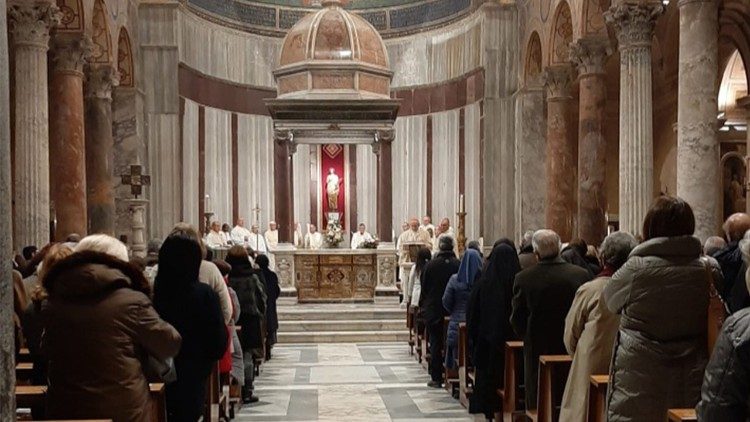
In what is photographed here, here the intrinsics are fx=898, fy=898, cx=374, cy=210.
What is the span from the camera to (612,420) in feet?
15.3

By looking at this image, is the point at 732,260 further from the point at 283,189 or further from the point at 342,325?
the point at 283,189

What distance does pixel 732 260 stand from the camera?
7152 millimetres

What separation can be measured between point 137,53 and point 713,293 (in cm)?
1814

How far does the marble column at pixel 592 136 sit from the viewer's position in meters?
16.3

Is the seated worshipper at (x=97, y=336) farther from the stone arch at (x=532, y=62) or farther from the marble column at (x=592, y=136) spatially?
the stone arch at (x=532, y=62)

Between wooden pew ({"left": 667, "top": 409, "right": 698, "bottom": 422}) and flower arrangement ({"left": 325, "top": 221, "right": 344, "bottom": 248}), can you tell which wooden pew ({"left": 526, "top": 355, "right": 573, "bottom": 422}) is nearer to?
wooden pew ({"left": 667, "top": 409, "right": 698, "bottom": 422})

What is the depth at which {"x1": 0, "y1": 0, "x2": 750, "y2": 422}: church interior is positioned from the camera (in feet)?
17.4

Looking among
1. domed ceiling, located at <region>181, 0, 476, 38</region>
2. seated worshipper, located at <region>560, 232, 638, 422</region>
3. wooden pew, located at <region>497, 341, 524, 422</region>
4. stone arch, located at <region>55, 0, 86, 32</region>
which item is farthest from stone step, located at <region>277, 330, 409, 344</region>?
domed ceiling, located at <region>181, 0, 476, 38</region>

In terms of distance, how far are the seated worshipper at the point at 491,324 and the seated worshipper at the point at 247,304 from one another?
279 cm

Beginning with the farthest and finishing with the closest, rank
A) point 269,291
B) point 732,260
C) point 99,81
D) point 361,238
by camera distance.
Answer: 1. point 361,238
2. point 99,81
3. point 269,291
4. point 732,260

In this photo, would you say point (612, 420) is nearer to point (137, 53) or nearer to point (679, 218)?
point (679, 218)

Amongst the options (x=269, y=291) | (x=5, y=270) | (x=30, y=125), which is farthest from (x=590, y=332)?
(x=30, y=125)

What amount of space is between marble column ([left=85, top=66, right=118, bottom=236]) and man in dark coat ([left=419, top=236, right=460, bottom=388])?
30.0 feet

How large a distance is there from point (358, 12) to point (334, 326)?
12.7m
